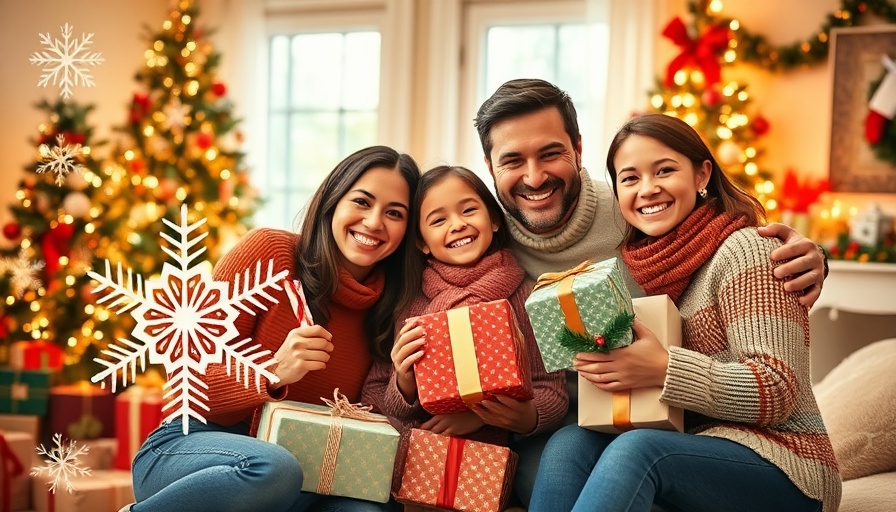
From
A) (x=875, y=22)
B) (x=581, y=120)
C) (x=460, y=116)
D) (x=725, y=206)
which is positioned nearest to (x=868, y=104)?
(x=875, y=22)

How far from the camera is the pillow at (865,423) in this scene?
7.79ft

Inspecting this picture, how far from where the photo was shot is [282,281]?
6.94 ft

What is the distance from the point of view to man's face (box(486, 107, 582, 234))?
2309 mm

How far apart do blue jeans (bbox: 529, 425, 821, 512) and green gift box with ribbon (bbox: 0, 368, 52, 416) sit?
2.73 metres

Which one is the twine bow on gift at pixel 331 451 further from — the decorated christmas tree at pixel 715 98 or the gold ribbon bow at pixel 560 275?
the decorated christmas tree at pixel 715 98

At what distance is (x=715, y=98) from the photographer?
454 centimetres

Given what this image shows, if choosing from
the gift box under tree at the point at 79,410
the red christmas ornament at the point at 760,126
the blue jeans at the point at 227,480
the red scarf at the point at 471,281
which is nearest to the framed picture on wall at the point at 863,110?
the red christmas ornament at the point at 760,126

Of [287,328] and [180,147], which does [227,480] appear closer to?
[287,328]

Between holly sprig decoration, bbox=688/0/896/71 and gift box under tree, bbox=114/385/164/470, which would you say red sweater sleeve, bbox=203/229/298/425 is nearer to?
gift box under tree, bbox=114/385/164/470

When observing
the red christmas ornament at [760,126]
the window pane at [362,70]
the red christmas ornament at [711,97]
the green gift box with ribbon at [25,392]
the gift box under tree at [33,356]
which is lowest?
the green gift box with ribbon at [25,392]

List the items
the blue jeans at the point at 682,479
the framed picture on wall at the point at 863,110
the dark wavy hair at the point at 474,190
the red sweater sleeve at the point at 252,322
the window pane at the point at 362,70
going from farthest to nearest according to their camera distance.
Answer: the window pane at the point at 362,70
the framed picture on wall at the point at 863,110
the dark wavy hair at the point at 474,190
the red sweater sleeve at the point at 252,322
the blue jeans at the point at 682,479

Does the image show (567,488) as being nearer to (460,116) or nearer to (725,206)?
(725,206)

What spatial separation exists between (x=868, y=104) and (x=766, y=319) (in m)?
3.21

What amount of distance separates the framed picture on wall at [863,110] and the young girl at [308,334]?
3066 millimetres
